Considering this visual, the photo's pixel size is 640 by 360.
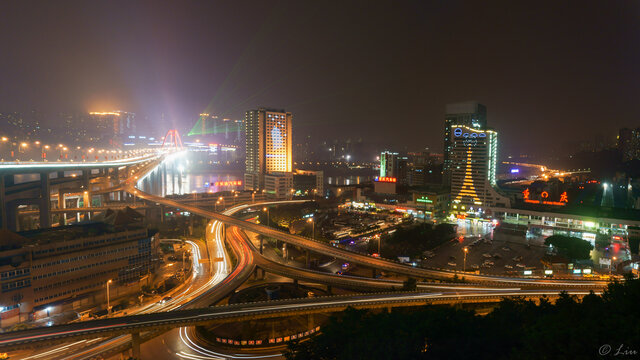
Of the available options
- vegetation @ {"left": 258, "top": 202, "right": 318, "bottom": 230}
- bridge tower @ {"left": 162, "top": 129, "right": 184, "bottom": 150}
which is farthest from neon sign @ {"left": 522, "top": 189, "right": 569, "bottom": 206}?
bridge tower @ {"left": 162, "top": 129, "right": 184, "bottom": 150}

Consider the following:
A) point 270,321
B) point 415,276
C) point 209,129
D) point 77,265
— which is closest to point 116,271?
point 77,265

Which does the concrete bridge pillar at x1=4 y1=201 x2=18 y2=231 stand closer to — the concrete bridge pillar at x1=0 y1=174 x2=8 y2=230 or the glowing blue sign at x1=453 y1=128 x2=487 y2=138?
the concrete bridge pillar at x1=0 y1=174 x2=8 y2=230

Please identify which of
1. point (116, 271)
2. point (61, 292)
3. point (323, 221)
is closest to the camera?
point (61, 292)

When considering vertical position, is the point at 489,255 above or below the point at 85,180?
below

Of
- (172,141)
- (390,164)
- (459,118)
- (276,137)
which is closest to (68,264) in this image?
(276,137)

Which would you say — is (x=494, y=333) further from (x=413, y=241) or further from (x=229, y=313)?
(x=413, y=241)

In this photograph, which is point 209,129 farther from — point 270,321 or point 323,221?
point 270,321
